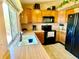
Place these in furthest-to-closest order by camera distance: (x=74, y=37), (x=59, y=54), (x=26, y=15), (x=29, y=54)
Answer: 1. (x=26, y=15)
2. (x=59, y=54)
3. (x=74, y=37)
4. (x=29, y=54)

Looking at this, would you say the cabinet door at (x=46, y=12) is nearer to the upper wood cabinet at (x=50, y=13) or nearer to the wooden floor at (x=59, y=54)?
the upper wood cabinet at (x=50, y=13)

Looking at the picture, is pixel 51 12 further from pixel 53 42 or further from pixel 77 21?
pixel 77 21

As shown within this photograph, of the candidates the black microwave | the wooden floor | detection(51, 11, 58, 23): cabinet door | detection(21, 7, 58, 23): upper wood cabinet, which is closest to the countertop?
the wooden floor

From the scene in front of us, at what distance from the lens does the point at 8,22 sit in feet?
7.95

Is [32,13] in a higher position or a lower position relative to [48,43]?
higher

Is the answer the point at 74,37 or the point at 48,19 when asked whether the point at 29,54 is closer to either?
the point at 74,37

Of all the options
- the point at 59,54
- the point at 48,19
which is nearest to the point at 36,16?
the point at 48,19

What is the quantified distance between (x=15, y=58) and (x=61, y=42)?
14.5 ft

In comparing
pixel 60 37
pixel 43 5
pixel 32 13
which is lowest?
pixel 60 37

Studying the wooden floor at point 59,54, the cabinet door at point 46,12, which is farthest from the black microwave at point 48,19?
the wooden floor at point 59,54

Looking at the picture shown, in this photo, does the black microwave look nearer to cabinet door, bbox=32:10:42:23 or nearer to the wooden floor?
cabinet door, bbox=32:10:42:23

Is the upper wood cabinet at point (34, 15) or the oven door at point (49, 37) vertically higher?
the upper wood cabinet at point (34, 15)

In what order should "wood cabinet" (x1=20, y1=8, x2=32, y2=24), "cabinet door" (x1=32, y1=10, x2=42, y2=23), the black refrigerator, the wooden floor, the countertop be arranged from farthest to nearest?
"cabinet door" (x1=32, y1=10, x2=42, y2=23)
"wood cabinet" (x1=20, y1=8, x2=32, y2=24)
the wooden floor
the black refrigerator
the countertop

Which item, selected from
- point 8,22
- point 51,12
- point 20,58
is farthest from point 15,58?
point 51,12
